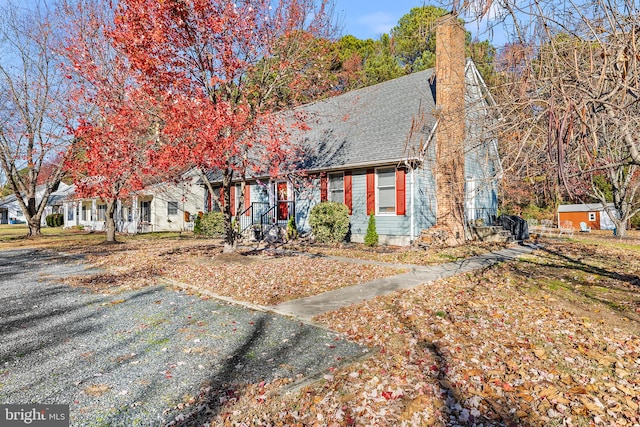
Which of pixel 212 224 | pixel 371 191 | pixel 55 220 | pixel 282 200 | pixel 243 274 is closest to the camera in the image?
pixel 243 274

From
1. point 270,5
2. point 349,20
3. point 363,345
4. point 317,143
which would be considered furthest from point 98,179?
point 363,345

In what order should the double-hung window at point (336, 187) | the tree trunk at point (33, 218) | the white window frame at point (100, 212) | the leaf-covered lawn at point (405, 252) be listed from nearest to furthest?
1. the leaf-covered lawn at point (405, 252)
2. the double-hung window at point (336, 187)
3. the tree trunk at point (33, 218)
4. the white window frame at point (100, 212)

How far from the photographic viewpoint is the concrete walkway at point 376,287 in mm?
6039

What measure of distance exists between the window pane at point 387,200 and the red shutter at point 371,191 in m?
0.23

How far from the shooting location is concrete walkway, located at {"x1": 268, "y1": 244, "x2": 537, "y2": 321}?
6.04 m

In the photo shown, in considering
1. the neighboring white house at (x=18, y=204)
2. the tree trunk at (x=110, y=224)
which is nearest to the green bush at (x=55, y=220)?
the neighboring white house at (x=18, y=204)

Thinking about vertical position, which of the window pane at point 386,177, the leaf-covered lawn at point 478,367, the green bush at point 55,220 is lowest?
the leaf-covered lawn at point 478,367

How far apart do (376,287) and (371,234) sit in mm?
6174

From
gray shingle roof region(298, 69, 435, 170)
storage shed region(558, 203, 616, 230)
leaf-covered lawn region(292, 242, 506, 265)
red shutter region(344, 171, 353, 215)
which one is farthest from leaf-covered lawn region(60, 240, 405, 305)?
storage shed region(558, 203, 616, 230)

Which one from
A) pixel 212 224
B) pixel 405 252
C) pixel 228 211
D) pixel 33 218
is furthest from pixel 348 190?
pixel 33 218

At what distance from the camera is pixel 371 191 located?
14.1m

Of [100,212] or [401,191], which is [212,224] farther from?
[100,212]

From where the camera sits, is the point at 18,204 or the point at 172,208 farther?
the point at 18,204

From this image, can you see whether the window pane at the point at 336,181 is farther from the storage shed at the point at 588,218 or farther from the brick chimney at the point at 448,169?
the storage shed at the point at 588,218
